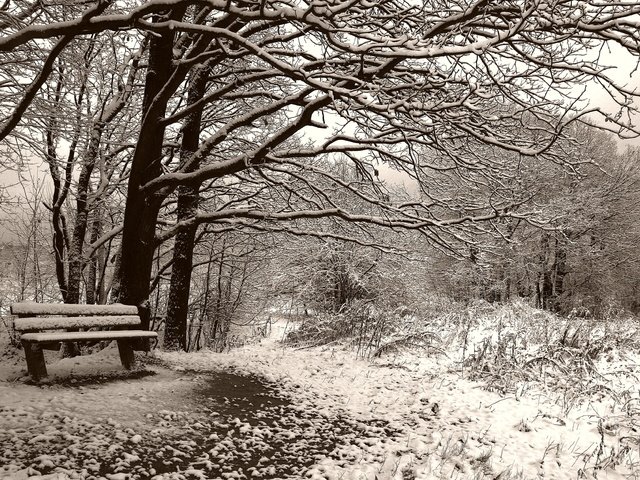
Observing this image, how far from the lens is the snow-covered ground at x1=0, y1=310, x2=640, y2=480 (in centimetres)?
369

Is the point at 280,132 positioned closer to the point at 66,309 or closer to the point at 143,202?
the point at 143,202

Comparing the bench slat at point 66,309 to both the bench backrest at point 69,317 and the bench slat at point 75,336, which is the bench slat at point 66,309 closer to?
the bench backrest at point 69,317

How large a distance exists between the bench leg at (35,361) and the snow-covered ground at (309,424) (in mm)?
149

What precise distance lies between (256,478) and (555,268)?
21.6m

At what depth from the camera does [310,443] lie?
14.6 feet

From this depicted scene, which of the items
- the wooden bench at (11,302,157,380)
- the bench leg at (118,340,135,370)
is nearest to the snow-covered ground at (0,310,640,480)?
the bench leg at (118,340,135,370)

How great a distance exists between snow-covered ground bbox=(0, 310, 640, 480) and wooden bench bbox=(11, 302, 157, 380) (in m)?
0.26

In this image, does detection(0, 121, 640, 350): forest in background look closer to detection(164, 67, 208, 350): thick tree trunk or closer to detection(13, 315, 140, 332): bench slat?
detection(164, 67, 208, 350): thick tree trunk

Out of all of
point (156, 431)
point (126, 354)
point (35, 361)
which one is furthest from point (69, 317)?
point (156, 431)

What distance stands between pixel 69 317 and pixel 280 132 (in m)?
3.48

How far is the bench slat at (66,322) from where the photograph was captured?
188 inches

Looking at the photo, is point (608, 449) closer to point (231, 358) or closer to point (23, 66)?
point (231, 358)

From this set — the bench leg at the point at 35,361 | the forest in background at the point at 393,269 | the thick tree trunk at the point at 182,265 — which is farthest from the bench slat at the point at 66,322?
the forest in background at the point at 393,269

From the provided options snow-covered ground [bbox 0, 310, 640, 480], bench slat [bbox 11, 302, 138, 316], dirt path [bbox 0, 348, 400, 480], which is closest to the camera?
dirt path [bbox 0, 348, 400, 480]
